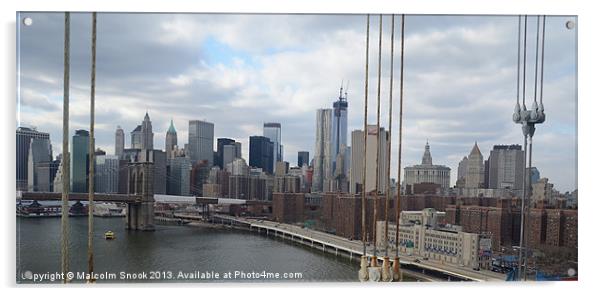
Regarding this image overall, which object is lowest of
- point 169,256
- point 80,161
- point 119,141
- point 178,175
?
point 169,256

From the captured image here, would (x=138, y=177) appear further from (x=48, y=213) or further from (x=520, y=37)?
(x=520, y=37)

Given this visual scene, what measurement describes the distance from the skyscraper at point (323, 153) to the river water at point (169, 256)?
48 cm

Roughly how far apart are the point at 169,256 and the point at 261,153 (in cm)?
87

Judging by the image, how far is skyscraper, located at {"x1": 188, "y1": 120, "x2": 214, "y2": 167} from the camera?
292 centimetres

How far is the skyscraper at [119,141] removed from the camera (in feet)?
9.39

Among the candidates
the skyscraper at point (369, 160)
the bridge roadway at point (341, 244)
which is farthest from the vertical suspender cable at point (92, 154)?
the skyscraper at point (369, 160)

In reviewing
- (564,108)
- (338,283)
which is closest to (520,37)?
(564,108)

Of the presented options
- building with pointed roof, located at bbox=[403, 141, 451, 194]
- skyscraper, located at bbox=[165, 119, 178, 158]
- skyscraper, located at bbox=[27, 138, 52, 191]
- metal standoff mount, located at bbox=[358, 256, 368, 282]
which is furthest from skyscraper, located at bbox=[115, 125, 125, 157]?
building with pointed roof, located at bbox=[403, 141, 451, 194]

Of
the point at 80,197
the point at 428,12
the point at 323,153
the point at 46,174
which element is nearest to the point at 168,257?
the point at 80,197

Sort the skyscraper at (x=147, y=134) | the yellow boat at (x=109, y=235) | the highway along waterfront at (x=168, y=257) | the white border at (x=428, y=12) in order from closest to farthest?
the white border at (x=428, y=12), the highway along waterfront at (x=168, y=257), the skyscraper at (x=147, y=134), the yellow boat at (x=109, y=235)

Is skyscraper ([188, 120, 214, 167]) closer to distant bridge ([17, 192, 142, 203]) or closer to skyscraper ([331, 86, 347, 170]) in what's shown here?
distant bridge ([17, 192, 142, 203])

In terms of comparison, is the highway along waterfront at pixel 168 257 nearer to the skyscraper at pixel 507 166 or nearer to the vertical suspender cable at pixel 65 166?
the vertical suspender cable at pixel 65 166

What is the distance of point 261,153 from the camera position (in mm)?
3012

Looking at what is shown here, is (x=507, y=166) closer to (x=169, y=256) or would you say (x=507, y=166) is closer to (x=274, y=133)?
(x=274, y=133)
